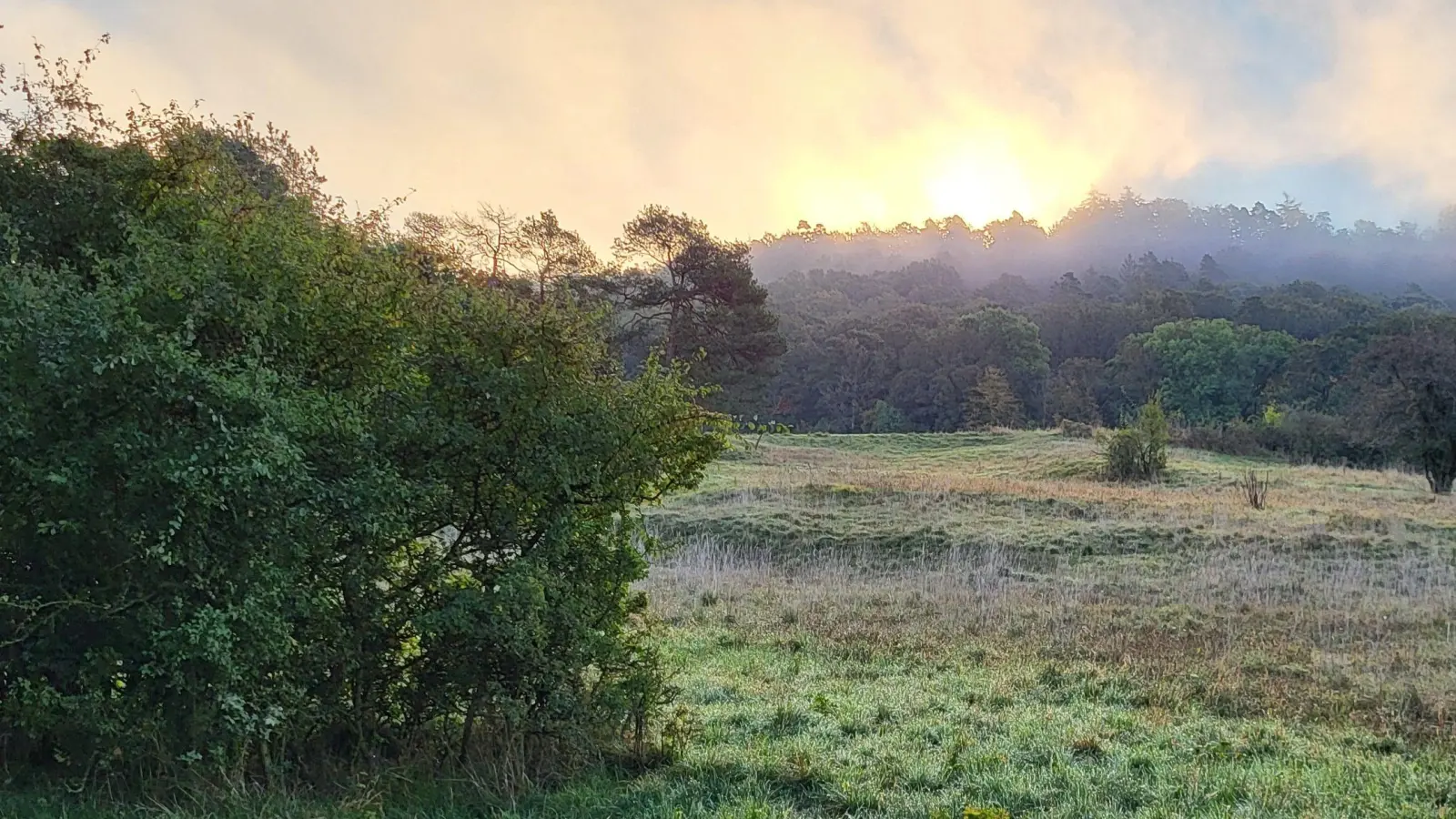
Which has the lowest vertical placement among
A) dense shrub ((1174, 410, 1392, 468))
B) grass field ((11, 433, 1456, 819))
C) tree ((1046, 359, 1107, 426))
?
grass field ((11, 433, 1456, 819))

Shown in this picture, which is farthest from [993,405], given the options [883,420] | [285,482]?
[285,482]

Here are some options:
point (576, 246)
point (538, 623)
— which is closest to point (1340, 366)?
point (576, 246)

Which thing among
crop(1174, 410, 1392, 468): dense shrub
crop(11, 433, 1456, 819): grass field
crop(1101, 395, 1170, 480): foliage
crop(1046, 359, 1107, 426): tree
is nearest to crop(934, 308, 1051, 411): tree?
crop(1046, 359, 1107, 426): tree

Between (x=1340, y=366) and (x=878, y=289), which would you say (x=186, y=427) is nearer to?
(x=1340, y=366)

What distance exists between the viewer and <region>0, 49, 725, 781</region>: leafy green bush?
12.8 ft

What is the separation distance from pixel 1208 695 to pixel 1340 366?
215ft

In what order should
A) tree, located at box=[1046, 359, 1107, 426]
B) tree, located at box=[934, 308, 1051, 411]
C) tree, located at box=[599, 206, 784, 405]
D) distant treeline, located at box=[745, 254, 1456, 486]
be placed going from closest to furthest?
tree, located at box=[599, 206, 784, 405]
distant treeline, located at box=[745, 254, 1456, 486]
tree, located at box=[1046, 359, 1107, 426]
tree, located at box=[934, 308, 1051, 411]

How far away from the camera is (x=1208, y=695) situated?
23.5ft

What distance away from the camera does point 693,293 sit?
122ft

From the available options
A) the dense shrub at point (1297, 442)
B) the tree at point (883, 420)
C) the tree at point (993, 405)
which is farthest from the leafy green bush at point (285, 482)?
the tree at point (883, 420)

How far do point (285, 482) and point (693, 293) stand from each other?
33.7 meters

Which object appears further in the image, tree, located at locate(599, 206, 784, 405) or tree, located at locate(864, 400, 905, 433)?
tree, located at locate(864, 400, 905, 433)

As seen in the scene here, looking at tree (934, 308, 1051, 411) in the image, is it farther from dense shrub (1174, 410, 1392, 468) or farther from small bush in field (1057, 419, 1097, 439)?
small bush in field (1057, 419, 1097, 439)

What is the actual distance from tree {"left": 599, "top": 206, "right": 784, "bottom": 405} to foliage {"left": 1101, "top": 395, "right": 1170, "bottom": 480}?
50.4 ft
